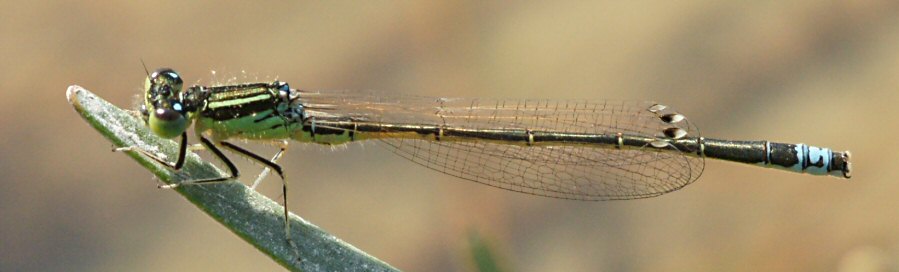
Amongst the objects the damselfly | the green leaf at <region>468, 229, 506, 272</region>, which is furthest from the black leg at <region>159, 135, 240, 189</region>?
the green leaf at <region>468, 229, 506, 272</region>

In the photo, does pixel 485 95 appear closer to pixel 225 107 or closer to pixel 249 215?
pixel 225 107

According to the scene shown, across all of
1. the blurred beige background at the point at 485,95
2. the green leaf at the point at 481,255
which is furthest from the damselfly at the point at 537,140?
the blurred beige background at the point at 485,95

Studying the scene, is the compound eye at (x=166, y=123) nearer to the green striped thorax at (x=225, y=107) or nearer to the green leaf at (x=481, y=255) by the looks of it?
the green striped thorax at (x=225, y=107)

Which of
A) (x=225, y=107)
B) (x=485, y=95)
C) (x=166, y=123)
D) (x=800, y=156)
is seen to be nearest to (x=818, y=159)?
(x=800, y=156)

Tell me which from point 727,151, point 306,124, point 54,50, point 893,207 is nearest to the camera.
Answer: point 306,124

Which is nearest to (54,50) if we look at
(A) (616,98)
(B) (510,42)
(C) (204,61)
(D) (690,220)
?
(C) (204,61)

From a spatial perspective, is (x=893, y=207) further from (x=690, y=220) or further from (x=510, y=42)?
(x=510, y=42)
